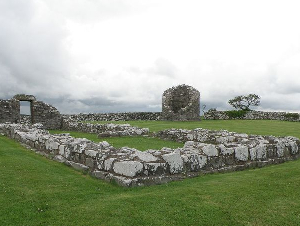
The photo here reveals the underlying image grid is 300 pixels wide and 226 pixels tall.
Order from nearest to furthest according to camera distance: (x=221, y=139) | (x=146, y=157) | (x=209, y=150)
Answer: (x=146, y=157), (x=209, y=150), (x=221, y=139)

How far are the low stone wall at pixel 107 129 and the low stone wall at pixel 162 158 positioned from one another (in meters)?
5.93

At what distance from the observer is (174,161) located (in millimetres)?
7824

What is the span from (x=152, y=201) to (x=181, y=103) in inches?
1281

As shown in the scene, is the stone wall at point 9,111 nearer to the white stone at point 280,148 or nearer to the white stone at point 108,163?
the white stone at point 108,163

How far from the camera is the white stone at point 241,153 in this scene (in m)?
9.61

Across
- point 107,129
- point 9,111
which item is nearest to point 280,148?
point 107,129

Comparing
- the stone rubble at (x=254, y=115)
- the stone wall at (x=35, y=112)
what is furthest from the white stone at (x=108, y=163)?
the stone rubble at (x=254, y=115)

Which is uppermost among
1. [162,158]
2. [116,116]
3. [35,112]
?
[35,112]

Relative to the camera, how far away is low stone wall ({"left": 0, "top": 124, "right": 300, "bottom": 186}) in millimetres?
7355

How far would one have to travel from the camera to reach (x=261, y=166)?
1012cm

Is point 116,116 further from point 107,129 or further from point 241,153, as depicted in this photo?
point 241,153

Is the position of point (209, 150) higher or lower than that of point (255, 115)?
lower

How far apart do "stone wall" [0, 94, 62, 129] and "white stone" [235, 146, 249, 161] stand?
2230 centimetres

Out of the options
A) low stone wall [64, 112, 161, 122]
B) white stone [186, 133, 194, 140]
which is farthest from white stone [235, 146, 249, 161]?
low stone wall [64, 112, 161, 122]
